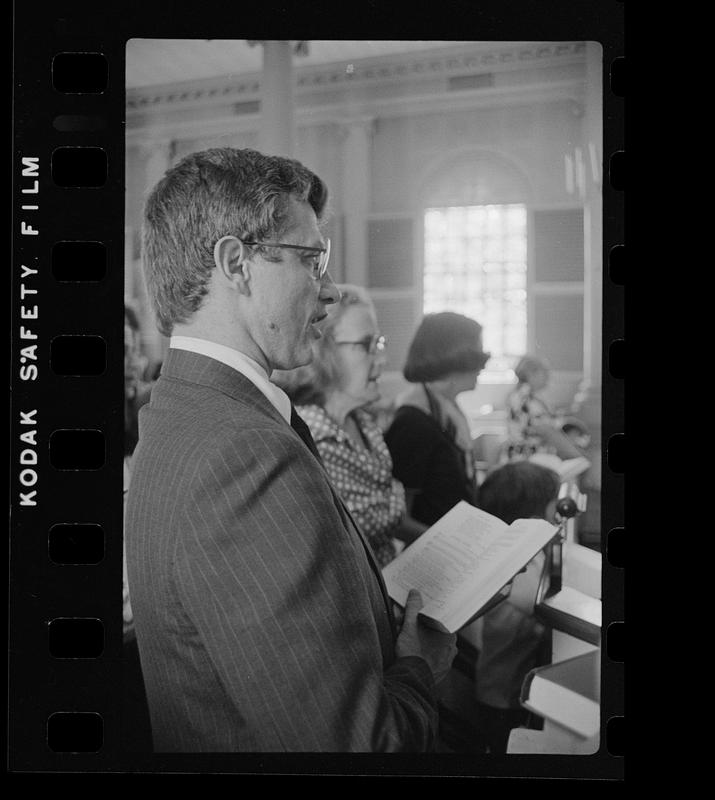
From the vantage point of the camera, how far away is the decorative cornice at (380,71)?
1675mm

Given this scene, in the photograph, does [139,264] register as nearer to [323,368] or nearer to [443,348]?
[323,368]

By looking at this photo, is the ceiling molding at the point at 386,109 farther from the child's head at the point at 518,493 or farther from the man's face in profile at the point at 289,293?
the child's head at the point at 518,493

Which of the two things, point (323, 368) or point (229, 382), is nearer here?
point (229, 382)

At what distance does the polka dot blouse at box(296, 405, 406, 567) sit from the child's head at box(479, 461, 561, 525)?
0.16 m

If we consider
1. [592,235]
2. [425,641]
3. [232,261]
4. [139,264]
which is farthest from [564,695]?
[139,264]

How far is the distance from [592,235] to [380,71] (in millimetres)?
503

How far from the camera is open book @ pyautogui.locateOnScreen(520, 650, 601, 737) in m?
1.68

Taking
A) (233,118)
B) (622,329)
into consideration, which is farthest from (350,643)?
(233,118)

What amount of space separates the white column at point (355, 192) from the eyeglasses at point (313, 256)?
84 millimetres

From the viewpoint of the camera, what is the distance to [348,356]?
1.66m

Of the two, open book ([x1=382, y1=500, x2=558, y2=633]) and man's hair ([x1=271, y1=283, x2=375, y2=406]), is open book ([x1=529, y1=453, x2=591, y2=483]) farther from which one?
man's hair ([x1=271, y1=283, x2=375, y2=406])

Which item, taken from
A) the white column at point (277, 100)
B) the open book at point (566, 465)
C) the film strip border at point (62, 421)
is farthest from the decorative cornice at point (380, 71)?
the open book at point (566, 465)

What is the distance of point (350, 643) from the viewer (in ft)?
4.41

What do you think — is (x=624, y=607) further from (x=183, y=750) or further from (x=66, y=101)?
(x=66, y=101)
